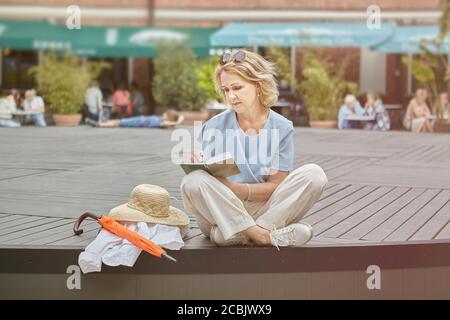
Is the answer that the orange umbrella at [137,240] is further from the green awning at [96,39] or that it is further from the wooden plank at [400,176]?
the green awning at [96,39]

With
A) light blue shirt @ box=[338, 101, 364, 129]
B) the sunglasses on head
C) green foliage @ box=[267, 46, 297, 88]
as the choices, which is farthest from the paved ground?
green foliage @ box=[267, 46, 297, 88]

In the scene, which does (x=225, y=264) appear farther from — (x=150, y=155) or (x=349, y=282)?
(x=150, y=155)

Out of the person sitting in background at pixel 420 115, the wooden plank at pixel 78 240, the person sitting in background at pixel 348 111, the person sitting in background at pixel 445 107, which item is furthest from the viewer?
the person sitting in background at pixel 348 111

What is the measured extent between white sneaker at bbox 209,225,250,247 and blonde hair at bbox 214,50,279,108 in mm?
692

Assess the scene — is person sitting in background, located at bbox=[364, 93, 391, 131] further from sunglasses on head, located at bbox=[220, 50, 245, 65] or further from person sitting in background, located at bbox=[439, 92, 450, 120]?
sunglasses on head, located at bbox=[220, 50, 245, 65]

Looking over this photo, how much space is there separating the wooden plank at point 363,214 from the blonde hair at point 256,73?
1.06 meters

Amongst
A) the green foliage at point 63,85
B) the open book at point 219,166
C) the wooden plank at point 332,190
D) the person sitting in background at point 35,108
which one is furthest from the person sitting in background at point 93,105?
the open book at point 219,166

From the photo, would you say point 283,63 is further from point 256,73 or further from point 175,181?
point 256,73

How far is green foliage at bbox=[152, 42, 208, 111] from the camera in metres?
20.5

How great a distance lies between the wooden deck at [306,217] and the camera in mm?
4504

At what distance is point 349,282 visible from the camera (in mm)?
4617

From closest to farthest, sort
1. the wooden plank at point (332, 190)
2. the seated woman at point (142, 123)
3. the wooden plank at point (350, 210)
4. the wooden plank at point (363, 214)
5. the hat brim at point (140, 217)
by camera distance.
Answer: the hat brim at point (140, 217)
the wooden plank at point (363, 214)
the wooden plank at point (350, 210)
the wooden plank at point (332, 190)
the seated woman at point (142, 123)

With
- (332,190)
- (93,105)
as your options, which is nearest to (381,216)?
(332,190)

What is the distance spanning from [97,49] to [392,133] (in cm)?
960
